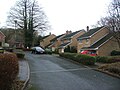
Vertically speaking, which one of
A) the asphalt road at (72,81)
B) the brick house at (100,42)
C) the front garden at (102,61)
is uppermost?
the brick house at (100,42)

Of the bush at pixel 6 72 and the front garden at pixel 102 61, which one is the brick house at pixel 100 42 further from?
the bush at pixel 6 72

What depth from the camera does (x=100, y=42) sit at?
1940 inches

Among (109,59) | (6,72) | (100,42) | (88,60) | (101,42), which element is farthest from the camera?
(100,42)

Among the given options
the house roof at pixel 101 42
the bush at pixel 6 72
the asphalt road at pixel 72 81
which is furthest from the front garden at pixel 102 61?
the house roof at pixel 101 42

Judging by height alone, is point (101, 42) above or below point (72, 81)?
above

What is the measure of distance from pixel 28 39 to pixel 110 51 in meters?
29.6

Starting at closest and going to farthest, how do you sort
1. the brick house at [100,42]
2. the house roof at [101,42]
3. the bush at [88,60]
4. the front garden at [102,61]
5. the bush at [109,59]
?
the front garden at [102,61] < the bush at [88,60] < the bush at [109,59] < the brick house at [100,42] < the house roof at [101,42]

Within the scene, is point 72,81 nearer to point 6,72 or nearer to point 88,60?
point 6,72

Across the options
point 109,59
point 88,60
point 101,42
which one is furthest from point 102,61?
point 101,42

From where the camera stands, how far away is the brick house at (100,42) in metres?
47.1

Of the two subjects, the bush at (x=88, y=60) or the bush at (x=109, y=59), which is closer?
the bush at (x=88, y=60)

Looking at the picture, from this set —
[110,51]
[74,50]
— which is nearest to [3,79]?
[110,51]

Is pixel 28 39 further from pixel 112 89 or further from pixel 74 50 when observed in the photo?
pixel 112 89

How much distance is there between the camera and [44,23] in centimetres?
6831
